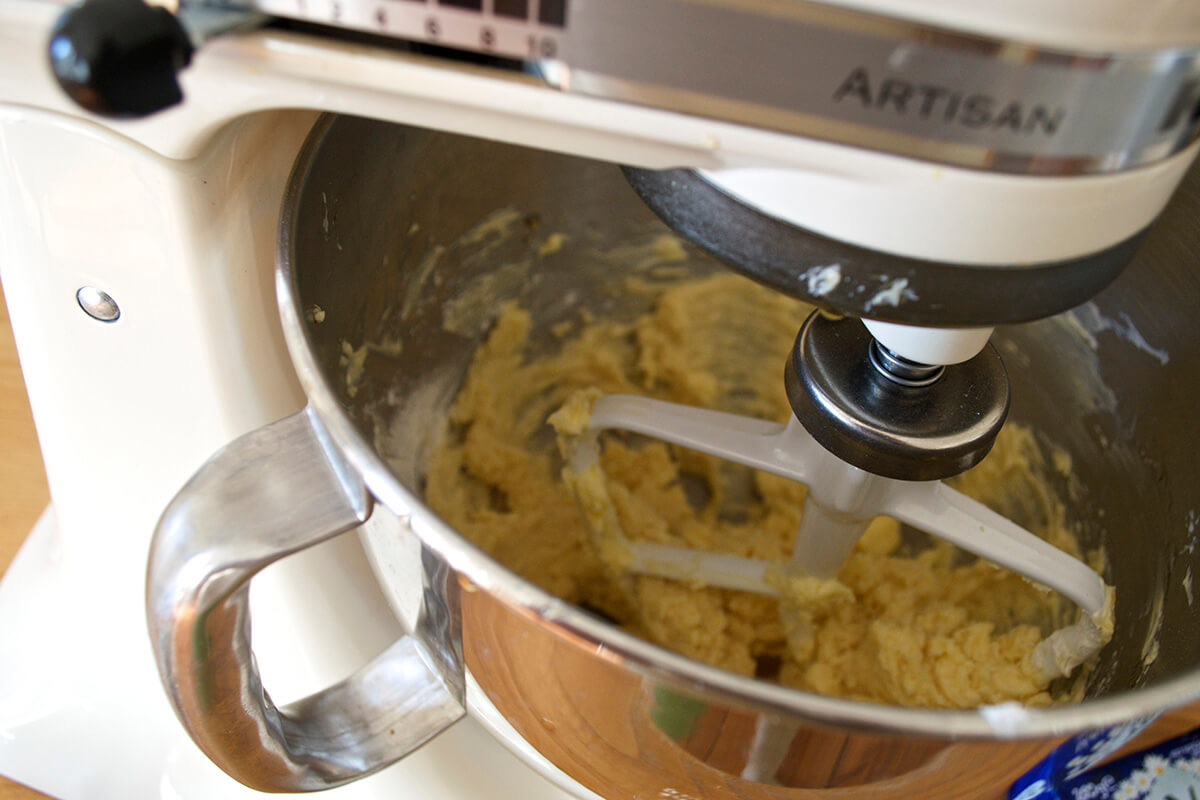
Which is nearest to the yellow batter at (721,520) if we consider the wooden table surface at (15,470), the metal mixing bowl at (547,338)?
the metal mixing bowl at (547,338)

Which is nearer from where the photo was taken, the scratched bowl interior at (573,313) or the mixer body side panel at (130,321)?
the mixer body side panel at (130,321)

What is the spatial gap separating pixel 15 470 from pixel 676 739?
549 millimetres

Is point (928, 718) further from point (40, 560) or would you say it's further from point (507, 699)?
point (40, 560)

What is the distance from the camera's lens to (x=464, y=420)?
1.95 feet

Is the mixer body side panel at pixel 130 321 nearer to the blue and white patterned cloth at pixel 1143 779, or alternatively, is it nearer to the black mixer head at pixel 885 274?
the black mixer head at pixel 885 274

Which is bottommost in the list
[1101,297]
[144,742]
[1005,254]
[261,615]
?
[144,742]

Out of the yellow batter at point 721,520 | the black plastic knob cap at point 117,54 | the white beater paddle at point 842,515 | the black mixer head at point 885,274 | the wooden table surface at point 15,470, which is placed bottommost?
the wooden table surface at point 15,470

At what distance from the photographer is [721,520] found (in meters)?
0.71

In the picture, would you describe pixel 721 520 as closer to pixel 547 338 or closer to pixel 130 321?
pixel 547 338

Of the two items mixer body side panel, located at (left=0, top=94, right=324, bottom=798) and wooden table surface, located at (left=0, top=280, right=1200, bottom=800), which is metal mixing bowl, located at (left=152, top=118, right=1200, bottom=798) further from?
wooden table surface, located at (left=0, top=280, right=1200, bottom=800)

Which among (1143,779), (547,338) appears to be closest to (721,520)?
(547,338)

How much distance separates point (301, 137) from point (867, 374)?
24 centimetres

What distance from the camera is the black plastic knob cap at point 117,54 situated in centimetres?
23

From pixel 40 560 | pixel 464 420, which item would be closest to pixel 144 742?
pixel 40 560
